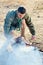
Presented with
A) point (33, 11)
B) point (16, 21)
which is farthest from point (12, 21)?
point (33, 11)

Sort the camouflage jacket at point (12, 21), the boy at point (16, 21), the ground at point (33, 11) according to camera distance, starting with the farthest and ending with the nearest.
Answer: the ground at point (33, 11) → the camouflage jacket at point (12, 21) → the boy at point (16, 21)

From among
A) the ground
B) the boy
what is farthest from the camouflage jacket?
the ground

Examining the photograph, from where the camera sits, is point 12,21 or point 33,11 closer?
point 12,21

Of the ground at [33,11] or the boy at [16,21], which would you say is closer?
the boy at [16,21]

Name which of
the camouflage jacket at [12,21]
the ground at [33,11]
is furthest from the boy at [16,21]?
the ground at [33,11]

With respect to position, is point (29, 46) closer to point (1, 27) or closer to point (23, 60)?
point (23, 60)

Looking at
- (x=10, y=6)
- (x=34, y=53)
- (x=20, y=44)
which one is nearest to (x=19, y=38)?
(x=20, y=44)

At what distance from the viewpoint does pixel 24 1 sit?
11484 mm

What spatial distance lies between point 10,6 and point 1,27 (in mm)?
2143

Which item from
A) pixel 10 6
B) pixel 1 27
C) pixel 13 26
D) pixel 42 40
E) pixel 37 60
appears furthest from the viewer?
pixel 10 6

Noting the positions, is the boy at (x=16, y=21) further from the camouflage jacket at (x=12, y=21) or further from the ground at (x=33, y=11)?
the ground at (x=33, y=11)

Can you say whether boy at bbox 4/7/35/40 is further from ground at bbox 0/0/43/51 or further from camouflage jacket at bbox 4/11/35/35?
ground at bbox 0/0/43/51

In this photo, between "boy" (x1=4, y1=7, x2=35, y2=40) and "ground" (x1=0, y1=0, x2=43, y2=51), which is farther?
"ground" (x1=0, y1=0, x2=43, y2=51)

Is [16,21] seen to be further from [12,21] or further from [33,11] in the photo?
[33,11]
